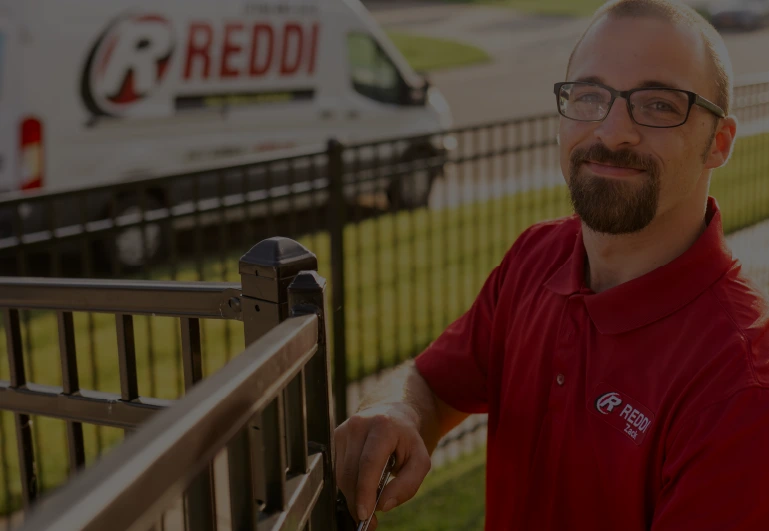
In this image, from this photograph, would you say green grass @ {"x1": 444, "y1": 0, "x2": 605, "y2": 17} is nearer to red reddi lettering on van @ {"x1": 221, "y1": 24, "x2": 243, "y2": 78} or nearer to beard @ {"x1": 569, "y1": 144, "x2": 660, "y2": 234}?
red reddi lettering on van @ {"x1": 221, "y1": 24, "x2": 243, "y2": 78}

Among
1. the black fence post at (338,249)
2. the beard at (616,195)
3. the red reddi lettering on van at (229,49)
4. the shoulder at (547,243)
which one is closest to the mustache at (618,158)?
the beard at (616,195)

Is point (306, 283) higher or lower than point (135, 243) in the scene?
higher

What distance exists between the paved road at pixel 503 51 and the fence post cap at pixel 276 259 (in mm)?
16228

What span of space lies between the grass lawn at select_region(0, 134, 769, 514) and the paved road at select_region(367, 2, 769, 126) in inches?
402

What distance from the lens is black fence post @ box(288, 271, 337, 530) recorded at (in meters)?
1.37

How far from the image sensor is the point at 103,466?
0.84 m

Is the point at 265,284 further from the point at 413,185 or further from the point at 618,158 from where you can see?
the point at 413,185

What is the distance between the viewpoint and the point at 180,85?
8.98 metres

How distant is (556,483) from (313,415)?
637 millimetres

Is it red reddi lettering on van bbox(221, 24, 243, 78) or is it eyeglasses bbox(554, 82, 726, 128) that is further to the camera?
red reddi lettering on van bbox(221, 24, 243, 78)

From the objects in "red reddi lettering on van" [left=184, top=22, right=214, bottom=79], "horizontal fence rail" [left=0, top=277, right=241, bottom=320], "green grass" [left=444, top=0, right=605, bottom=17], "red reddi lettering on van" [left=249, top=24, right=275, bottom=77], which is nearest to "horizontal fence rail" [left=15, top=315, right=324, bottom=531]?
"horizontal fence rail" [left=0, top=277, right=241, bottom=320]

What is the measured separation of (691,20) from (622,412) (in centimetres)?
77

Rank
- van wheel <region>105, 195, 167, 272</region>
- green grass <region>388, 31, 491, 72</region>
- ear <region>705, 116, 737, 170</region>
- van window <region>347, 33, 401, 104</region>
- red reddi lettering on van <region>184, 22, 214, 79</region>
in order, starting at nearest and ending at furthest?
ear <region>705, 116, 737, 170</region>, van wheel <region>105, 195, 167, 272</region>, red reddi lettering on van <region>184, 22, 214, 79</region>, van window <region>347, 33, 401, 104</region>, green grass <region>388, 31, 491, 72</region>

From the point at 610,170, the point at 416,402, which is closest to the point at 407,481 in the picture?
the point at 416,402
